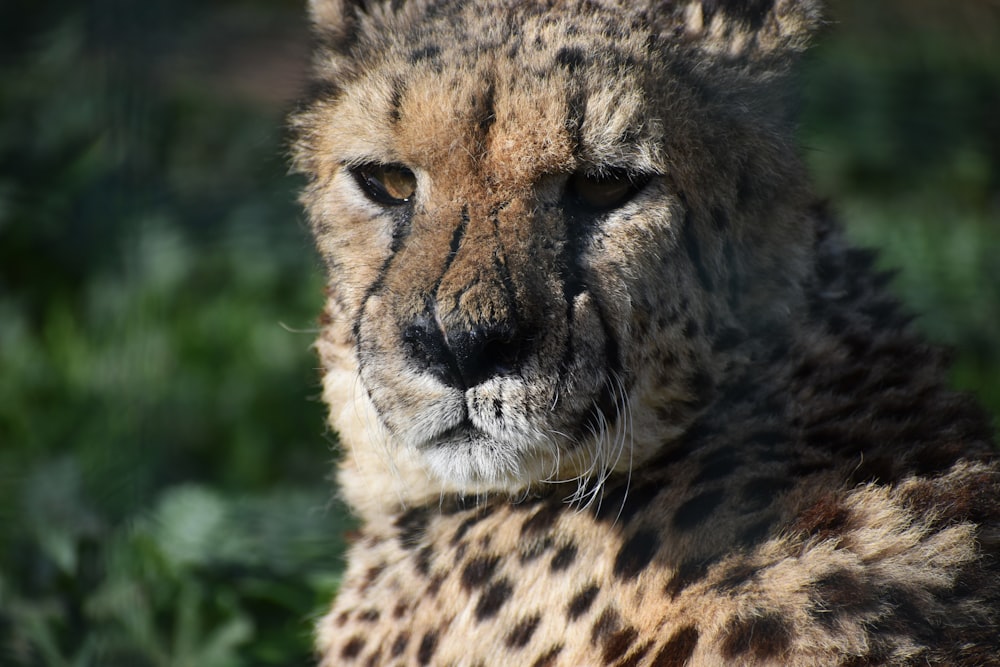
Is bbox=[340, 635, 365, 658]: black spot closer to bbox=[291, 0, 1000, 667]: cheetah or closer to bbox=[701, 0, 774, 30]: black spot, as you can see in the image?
bbox=[291, 0, 1000, 667]: cheetah

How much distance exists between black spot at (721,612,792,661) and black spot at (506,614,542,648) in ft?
1.03

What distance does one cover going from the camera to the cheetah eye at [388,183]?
1.76 metres

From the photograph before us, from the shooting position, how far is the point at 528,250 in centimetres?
161

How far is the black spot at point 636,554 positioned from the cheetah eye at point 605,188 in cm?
49

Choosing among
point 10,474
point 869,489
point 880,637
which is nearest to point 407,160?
point 869,489

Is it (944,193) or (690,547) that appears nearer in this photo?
(690,547)

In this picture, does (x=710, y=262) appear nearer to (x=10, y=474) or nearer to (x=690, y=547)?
(x=690, y=547)

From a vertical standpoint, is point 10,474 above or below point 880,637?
below

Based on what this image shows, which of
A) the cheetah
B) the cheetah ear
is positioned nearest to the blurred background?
the cheetah ear

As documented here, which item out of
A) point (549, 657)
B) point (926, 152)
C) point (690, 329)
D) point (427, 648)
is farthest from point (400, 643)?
point (926, 152)

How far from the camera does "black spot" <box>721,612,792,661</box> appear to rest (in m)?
1.47

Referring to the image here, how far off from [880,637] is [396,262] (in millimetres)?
846

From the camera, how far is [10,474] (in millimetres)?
3035

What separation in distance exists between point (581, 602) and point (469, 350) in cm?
43
